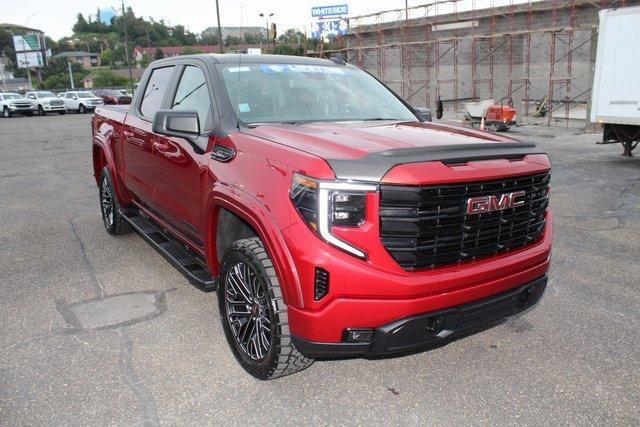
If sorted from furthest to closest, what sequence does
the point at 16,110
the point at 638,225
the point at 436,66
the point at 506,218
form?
the point at 16,110
the point at 436,66
the point at 638,225
the point at 506,218

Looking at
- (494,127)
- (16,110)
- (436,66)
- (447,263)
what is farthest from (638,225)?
(16,110)

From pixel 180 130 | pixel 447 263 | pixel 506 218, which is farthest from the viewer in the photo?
pixel 180 130

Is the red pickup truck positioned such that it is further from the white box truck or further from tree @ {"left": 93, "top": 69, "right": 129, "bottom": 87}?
tree @ {"left": 93, "top": 69, "right": 129, "bottom": 87}

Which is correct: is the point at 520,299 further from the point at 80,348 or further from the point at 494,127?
the point at 494,127

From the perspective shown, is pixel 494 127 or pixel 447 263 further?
pixel 494 127

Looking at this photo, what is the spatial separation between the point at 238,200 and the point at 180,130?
0.76 metres

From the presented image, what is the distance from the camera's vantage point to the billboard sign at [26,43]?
267ft

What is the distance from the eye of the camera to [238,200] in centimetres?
302

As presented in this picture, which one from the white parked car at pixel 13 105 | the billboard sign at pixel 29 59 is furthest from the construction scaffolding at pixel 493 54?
the billboard sign at pixel 29 59

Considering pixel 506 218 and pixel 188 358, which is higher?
pixel 506 218

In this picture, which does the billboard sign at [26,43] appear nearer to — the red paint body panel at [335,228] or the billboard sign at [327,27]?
the billboard sign at [327,27]

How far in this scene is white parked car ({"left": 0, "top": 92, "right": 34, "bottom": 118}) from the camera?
37.0m

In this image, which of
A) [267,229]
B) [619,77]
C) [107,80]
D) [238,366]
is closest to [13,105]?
[619,77]

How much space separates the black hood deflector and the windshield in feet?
3.87
